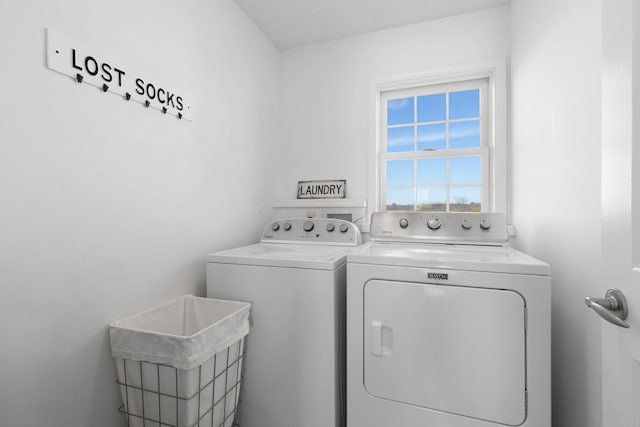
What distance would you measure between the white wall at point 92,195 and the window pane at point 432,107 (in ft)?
4.79

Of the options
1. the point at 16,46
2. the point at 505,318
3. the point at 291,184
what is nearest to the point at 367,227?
the point at 291,184

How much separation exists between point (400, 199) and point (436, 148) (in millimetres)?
463

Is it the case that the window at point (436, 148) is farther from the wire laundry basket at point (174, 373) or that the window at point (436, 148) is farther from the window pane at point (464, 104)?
the wire laundry basket at point (174, 373)

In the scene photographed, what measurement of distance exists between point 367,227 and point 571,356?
1.28m

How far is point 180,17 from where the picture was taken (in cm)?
151

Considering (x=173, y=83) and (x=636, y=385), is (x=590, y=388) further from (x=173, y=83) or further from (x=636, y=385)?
(x=173, y=83)

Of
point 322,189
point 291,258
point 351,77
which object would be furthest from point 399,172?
point 291,258

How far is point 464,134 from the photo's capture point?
215cm

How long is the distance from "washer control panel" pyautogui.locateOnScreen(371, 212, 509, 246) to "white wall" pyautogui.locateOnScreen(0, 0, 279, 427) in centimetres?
108

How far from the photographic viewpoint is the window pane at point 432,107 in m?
2.20

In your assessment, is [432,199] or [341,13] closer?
[341,13]

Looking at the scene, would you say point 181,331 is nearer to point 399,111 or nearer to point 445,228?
point 445,228

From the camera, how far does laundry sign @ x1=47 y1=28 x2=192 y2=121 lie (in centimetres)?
100

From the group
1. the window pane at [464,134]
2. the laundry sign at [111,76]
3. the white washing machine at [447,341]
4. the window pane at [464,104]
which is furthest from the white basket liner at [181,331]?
the window pane at [464,104]
